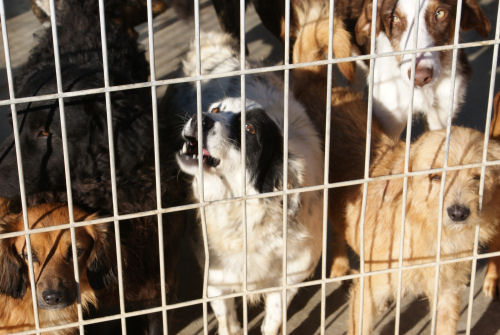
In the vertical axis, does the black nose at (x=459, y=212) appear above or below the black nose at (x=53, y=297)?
above

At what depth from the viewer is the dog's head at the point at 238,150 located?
8.96 ft

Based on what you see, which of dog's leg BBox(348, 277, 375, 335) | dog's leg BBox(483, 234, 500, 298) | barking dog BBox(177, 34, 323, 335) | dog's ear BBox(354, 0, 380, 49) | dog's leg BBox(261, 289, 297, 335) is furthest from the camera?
dog's ear BBox(354, 0, 380, 49)

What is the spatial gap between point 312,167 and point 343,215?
30cm

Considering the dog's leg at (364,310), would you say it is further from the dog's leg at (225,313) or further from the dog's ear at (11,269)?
the dog's ear at (11,269)

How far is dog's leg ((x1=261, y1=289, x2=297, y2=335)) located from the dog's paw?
3.33 feet

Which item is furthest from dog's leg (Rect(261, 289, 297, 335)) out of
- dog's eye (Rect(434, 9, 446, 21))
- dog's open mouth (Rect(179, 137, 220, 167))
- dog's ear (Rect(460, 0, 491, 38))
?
dog's ear (Rect(460, 0, 491, 38))

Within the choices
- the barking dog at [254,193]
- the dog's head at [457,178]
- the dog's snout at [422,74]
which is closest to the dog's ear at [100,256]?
the barking dog at [254,193]

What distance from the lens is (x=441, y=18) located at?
347cm

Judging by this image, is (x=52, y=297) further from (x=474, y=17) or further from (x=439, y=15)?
(x=474, y=17)

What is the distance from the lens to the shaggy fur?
339 cm

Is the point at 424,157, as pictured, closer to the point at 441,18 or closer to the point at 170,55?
the point at 441,18

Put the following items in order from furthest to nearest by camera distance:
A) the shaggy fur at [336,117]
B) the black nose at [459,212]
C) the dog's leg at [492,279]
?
1. the dog's leg at [492,279]
2. the shaggy fur at [336,117]
3. the black nose at [459,212]

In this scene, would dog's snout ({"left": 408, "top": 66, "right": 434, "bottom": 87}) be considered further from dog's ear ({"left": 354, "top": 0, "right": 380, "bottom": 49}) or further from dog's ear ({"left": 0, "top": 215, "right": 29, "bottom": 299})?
dog's ear ({"left": 0, "top": 215, "right": 29, "bottom": 299})

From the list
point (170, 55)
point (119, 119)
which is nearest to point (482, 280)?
point (119, 119)
